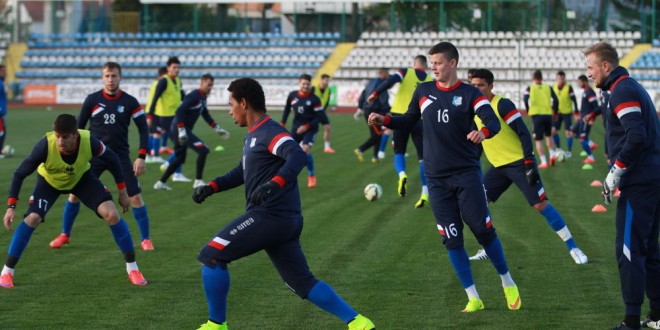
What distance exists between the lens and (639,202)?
732 centimetres

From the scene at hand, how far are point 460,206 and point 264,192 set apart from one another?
239cm

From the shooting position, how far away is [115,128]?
1182 centimetres

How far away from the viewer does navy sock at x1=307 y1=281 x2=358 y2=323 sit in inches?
274

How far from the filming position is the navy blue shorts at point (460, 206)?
8.21 meters

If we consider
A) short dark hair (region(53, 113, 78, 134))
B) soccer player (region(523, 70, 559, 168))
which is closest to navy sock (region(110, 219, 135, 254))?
short dark hair (region(53, 113, 78, 134))

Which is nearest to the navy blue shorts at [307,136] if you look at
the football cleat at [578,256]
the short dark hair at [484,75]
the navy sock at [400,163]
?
the navy sock at [400,163]

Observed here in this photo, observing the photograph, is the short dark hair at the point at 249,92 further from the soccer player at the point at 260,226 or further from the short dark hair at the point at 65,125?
the short dark hair at the point at 65,125

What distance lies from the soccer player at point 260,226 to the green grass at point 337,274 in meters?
0.97

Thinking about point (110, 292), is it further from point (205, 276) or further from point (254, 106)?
point (254, 106)

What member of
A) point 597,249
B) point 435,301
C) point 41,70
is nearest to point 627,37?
point 41,70

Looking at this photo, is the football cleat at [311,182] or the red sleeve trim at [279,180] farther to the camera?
the football cleat at [311,182]

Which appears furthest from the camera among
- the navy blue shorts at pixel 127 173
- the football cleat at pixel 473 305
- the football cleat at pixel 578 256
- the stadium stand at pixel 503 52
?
the stadium stand at pixel 503 52

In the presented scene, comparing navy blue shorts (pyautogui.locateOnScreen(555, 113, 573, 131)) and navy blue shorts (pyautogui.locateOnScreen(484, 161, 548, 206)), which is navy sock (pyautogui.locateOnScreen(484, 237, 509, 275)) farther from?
navy blue shorts (pyautogui.locateOnScreen(555, 113, 573, 131))

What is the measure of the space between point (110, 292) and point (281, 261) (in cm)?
284
